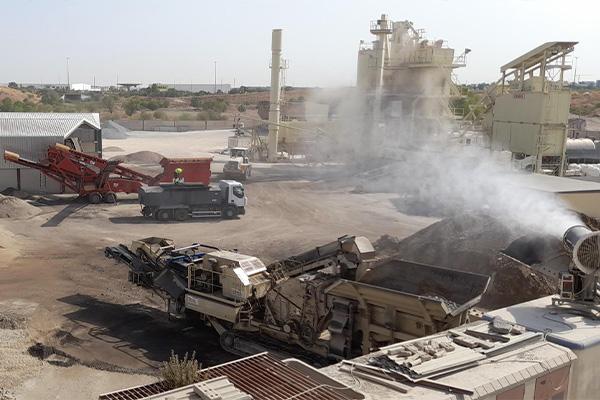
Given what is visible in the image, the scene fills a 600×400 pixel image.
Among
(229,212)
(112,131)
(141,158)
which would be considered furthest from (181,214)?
(112,131)

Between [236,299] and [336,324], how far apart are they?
2821 mm

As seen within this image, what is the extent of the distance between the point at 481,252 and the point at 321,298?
327 inches

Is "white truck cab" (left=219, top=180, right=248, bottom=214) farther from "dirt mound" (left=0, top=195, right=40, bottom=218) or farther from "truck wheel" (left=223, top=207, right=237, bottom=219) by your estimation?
"dirt mound" (left=0, top=195, right=40, bottom=218)

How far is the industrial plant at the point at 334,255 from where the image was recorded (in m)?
8.84

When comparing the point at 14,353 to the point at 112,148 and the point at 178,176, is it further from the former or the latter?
the point at 112,148

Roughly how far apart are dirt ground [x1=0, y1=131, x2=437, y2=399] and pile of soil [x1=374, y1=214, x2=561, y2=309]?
4.38m

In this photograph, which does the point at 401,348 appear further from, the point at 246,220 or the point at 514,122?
the point at 514,122

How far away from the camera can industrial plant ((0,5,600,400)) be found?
8.84m

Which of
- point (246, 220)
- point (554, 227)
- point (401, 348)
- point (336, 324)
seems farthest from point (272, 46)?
point (401, 348)

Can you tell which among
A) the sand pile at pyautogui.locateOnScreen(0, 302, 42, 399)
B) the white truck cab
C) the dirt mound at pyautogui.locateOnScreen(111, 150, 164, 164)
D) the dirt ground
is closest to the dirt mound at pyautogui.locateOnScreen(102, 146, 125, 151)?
the dirt mound at pyautogui.locateOnScreen(111, 150, 164, 164)

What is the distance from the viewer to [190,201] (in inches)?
1239

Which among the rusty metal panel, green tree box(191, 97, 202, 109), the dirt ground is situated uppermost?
green tree box(191, 97, 202, 109)

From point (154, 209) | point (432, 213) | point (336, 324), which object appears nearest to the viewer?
point (336, 324)

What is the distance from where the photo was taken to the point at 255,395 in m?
7.11
